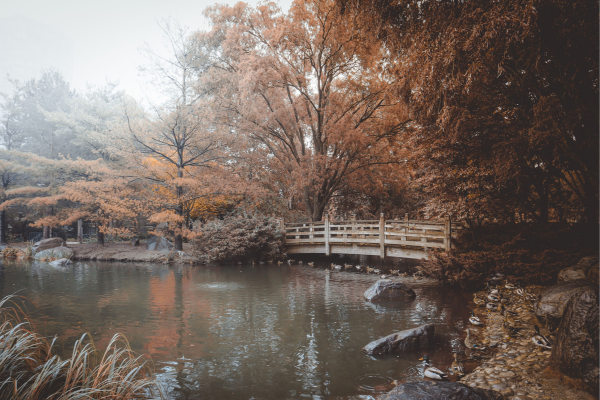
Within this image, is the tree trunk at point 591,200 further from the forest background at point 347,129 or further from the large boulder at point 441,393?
the large boulder at point 441,393

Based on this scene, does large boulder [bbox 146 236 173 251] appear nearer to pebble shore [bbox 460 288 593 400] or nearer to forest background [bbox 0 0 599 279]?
forest background [bbox 0 0 599 279]

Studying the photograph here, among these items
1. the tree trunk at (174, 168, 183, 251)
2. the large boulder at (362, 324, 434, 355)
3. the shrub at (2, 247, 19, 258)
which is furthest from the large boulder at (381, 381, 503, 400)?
the shrub at (2, 247, 19, 258)

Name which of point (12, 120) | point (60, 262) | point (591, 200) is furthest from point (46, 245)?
point (591, 200)

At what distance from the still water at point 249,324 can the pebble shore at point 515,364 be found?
1.77 ft

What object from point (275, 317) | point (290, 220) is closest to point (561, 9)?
point (275, 317)

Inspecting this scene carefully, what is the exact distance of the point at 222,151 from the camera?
59.8 ft

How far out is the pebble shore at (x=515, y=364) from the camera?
3.57 metres

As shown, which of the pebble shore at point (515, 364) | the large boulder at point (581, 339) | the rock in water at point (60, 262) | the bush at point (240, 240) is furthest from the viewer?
the bush at point (240, 240)

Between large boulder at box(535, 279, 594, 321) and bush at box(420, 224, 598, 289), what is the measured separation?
2.89m

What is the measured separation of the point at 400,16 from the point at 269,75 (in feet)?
35.2

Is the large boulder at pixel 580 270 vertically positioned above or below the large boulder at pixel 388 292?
above

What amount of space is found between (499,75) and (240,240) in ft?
42.6

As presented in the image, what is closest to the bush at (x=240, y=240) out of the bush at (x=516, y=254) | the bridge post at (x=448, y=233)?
the bridge post at (x=448, y=233)

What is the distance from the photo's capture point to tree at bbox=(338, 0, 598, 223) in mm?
4566
